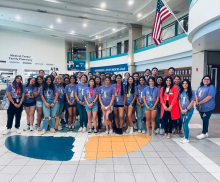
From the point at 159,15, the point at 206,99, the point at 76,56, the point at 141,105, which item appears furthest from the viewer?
the point at 76,56

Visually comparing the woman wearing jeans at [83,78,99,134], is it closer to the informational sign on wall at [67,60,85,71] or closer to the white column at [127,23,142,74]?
the white column at [127,23,142,74]

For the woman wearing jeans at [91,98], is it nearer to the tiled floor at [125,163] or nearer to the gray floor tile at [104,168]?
the tiled floor at [125,163]

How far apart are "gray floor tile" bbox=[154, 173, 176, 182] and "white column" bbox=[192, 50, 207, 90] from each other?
5409mm

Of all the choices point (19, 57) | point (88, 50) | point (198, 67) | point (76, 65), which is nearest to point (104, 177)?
point (198, 67)

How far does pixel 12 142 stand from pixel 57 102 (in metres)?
1.44

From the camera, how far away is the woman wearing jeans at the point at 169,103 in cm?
411

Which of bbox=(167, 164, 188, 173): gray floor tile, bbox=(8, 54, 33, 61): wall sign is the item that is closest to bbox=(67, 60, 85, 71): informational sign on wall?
bbox=(8, 54, 33, 61): wall sign

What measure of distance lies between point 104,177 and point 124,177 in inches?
11.8

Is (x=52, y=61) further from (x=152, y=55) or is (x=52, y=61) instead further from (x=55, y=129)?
(x=55, y=129)

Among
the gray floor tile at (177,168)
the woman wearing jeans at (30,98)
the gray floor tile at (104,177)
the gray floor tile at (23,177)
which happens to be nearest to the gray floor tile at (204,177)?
the gray floor tile at (177,168)

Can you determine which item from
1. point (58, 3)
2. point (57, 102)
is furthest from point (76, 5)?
point (57, 102)

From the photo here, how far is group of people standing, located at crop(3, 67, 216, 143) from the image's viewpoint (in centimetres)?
421

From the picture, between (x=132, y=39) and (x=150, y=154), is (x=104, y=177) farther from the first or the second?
(x=132, y=39)

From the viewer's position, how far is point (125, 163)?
3.01m
